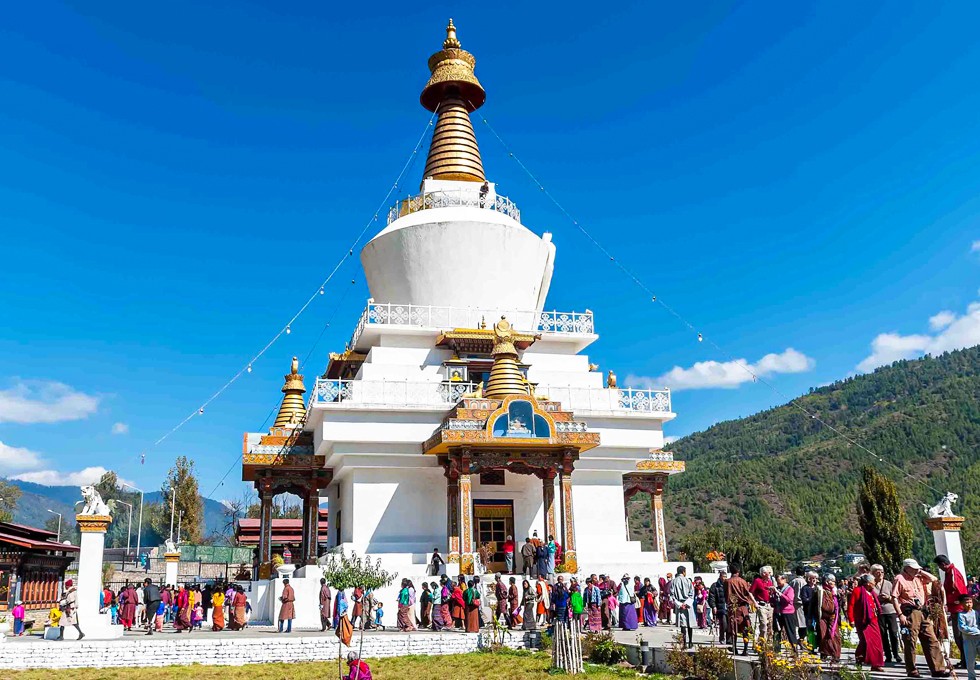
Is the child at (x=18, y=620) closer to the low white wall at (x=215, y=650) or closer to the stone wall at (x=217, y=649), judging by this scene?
the stone wall at (x=217, y=649)

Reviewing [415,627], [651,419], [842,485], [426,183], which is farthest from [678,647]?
[842,485]

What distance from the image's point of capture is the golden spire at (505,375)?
882 inches

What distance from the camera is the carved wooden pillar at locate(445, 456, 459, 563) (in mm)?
21062

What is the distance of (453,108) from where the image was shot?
30.8 metres

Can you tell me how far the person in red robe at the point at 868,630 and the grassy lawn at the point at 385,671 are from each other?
3.40m

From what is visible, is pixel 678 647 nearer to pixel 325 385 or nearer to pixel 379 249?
pixel 325 385

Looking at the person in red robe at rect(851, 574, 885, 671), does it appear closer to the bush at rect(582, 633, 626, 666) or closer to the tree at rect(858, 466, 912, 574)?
the bush at rect(582, 633, 626, 666)

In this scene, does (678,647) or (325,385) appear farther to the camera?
(325,385)

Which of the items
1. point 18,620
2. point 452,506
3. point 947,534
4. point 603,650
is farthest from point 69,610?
point 947,534

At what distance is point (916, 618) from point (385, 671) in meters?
8.04

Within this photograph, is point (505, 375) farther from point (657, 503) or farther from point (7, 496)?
point (7, 496)

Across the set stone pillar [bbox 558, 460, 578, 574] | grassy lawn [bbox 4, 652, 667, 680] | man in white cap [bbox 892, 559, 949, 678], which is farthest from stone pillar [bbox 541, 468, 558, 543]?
man in white cap [bbox 892, 559, 949, 678]

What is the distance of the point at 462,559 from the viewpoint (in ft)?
66.3

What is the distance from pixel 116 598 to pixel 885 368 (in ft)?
427
